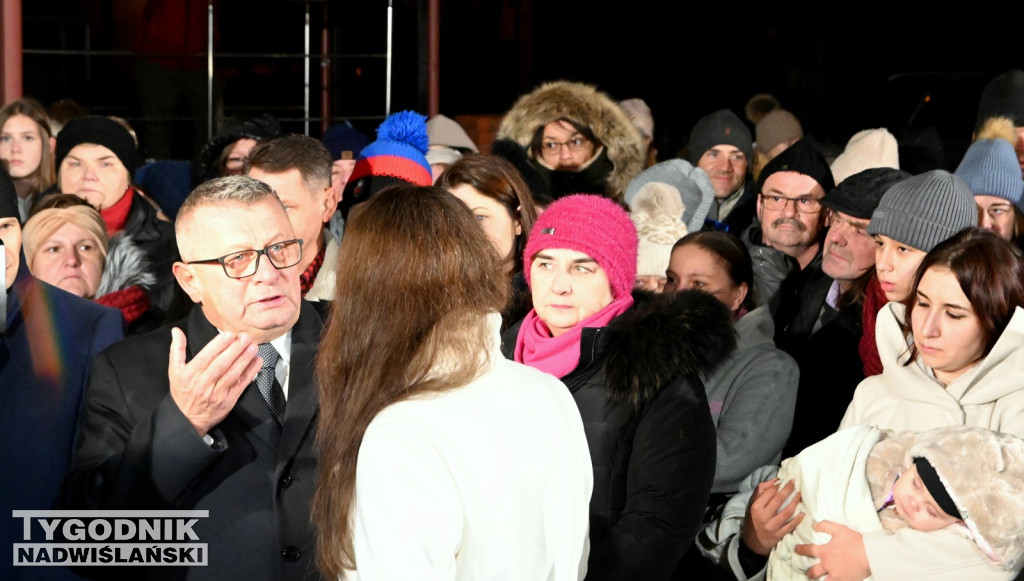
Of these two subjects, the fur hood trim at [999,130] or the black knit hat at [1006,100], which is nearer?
the fur hood trim at [999,130]

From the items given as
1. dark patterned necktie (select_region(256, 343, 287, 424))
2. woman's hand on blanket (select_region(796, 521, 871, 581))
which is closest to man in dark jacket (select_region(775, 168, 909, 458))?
woman's hand on blanket (select_region(796, 521, 871, 581))

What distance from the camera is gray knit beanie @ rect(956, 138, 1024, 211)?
183 inches

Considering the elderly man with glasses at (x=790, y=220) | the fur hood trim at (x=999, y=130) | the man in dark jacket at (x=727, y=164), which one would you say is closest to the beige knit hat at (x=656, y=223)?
the elderly man with glasses at (x=790, y=220)

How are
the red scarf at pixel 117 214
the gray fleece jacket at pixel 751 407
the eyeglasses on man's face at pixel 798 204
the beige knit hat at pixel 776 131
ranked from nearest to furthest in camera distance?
the gray fleece jacket at pixel 751 407
the eyeglasses on man's face at pixel 798 204
the red scarf at pixel 117 214
the beige knit hat at pixel 776 131

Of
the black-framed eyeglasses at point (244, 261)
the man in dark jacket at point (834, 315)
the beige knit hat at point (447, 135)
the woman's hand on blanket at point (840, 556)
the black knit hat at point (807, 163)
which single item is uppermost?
the beige knit hat at point (447, 135)

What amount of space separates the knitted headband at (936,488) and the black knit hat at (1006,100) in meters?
3.37

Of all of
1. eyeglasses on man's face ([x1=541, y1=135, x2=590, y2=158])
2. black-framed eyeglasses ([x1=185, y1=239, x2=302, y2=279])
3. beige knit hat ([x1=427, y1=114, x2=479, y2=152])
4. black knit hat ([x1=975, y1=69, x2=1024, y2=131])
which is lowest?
black-framed eyeglasses ([x1=185, y1=239, x2=302, y2=279])

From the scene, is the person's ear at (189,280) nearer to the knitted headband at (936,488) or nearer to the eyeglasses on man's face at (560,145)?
the knitted headband at (936,488)

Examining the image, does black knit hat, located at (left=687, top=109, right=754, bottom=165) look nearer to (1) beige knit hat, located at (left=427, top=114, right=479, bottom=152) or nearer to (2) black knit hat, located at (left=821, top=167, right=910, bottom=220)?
(1) beige knit hat, located at (left=427, top=114, right=479, bottom=152)

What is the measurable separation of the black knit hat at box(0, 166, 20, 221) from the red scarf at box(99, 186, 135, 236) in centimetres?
163

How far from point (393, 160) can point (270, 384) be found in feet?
7.38

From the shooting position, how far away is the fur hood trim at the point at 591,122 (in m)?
5.86

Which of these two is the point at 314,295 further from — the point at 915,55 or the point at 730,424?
the point at 915,55

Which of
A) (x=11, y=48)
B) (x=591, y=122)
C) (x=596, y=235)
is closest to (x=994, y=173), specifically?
(x=591, y=122)
